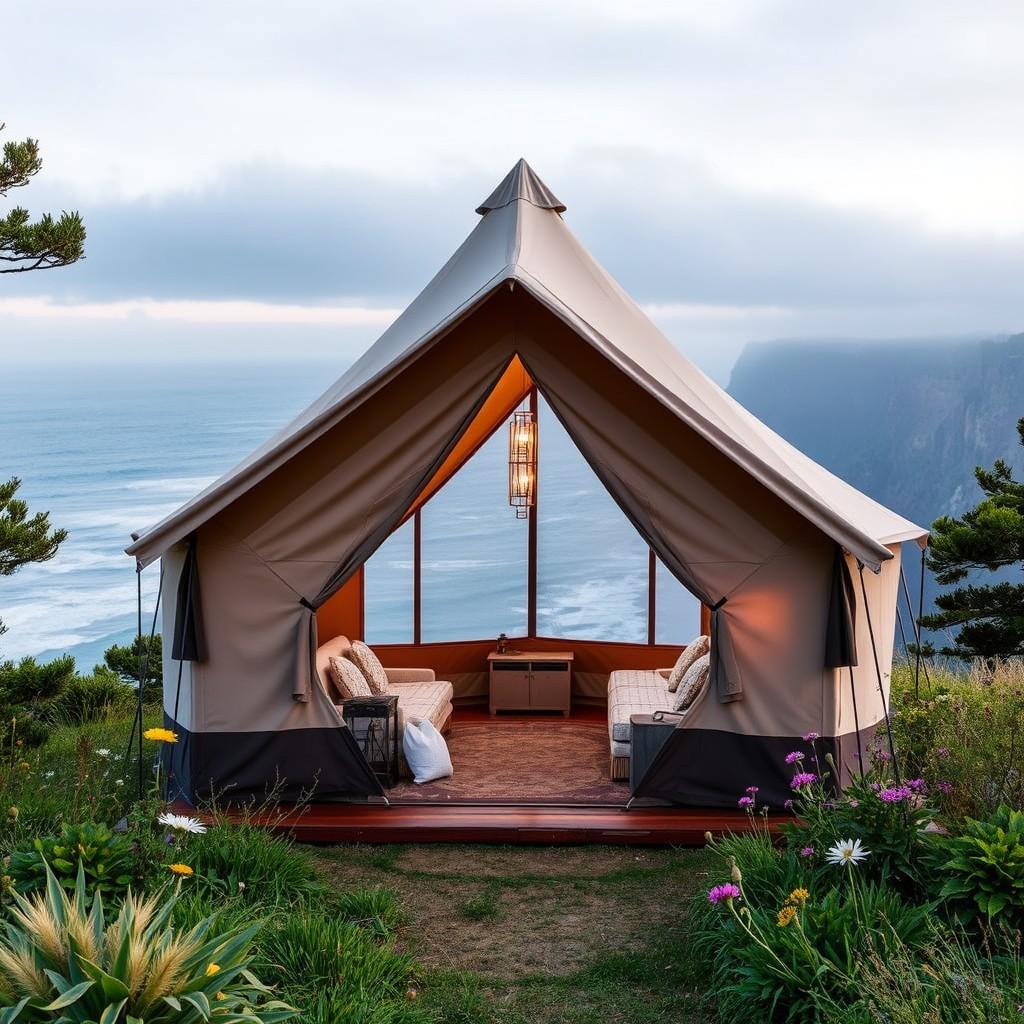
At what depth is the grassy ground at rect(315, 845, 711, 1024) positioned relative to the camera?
14.2 feet

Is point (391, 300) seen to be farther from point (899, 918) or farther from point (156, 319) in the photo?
point (899, 918)

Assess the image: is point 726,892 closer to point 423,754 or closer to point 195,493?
point 423,754

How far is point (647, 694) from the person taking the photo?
8.30 m

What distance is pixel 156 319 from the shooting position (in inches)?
920

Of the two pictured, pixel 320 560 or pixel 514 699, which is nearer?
pixel 320 560

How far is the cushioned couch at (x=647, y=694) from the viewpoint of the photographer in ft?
23.8

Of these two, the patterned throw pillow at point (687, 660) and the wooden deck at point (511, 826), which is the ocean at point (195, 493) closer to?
the patterned throw pillow at point (687, 660)

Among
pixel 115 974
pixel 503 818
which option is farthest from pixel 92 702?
pixel 115 974

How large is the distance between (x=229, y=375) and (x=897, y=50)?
25173mm

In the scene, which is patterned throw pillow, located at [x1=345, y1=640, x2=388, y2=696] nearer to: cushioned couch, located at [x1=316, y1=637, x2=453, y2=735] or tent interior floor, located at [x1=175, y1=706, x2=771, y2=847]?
cushioned couch, located at [x1=316, y1=637, x2=453, y2=735]

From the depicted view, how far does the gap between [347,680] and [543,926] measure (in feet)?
9.65

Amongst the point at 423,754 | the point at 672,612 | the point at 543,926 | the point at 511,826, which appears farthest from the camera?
the point at 672,612

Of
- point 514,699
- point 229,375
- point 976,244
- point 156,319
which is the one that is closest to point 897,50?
point 514,699

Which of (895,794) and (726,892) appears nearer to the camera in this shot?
(726,892)
